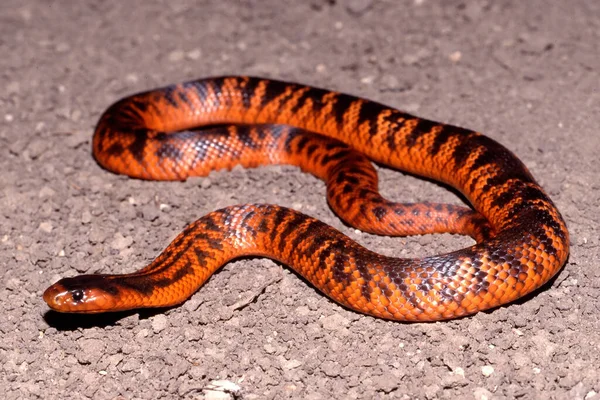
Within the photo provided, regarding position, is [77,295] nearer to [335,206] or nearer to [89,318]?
[89,318]

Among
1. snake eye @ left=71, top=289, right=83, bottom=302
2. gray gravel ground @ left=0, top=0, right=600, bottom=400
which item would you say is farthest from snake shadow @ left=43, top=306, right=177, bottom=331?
snake eye @ left=71, top=289, right=83, bottom=302

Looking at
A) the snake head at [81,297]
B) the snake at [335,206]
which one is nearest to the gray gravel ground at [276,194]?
the snake at [335,206]

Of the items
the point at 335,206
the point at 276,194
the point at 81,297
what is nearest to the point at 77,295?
the point at 81,297

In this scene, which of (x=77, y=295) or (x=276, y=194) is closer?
(x=77, y=295)

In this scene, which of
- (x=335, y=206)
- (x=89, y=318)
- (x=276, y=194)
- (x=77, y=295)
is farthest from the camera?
(x=276, y=194)

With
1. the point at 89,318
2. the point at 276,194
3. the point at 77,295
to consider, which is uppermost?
the point at 77,295

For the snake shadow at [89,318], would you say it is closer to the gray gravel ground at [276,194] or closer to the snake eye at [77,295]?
the gray gravel ground at [276,194]
